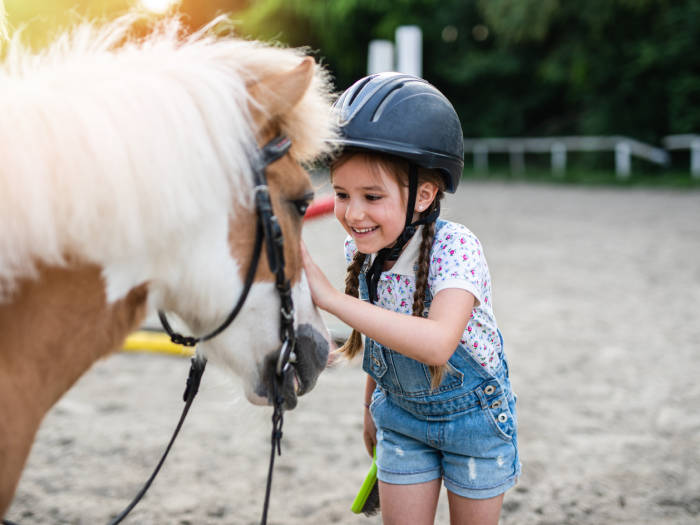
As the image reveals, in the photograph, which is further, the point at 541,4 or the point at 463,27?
the point at 463,27

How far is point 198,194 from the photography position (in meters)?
1.19

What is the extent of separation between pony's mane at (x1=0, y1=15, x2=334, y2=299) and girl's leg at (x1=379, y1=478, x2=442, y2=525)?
1059 mm

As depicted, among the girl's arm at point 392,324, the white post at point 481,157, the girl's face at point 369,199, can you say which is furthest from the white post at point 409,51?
the white post at point 481,157

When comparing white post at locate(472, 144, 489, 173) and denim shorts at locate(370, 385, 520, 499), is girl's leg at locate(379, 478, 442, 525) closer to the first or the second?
denim shorts at locate(370, 385, 520, 499)

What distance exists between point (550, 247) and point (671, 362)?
186 inches

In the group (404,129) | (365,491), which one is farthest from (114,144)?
(365,491)

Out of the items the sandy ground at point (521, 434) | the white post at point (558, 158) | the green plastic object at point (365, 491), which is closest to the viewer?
the green plastic object at point (365, 491)

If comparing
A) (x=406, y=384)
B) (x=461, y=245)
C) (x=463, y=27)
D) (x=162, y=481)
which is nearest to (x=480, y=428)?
(x=406, y=384)

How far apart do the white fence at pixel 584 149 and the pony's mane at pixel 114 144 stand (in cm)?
1685

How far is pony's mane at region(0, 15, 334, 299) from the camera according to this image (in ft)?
3.55

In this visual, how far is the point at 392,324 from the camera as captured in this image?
1.59 meters

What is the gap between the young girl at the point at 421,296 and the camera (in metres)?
1.73

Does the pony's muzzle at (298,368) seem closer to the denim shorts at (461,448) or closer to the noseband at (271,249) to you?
the noseband at (271,249)

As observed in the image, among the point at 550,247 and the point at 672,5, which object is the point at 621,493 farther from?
the point at 672,5
